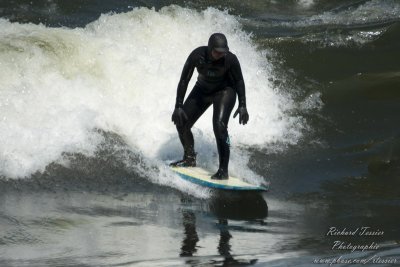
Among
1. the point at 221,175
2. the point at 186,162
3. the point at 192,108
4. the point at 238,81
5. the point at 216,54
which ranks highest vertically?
the point at 216,54

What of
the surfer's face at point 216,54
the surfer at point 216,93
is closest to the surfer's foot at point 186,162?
the surfer at point 216,93

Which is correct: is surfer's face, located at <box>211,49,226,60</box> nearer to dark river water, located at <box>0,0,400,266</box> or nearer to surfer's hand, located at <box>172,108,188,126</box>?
surfer's hand, located at <box>172,108,188,126</box>

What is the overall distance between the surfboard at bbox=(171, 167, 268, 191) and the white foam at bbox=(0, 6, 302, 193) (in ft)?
0.94

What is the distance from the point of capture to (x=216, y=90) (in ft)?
32.3

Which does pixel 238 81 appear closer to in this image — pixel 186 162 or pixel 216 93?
pixel 216 93

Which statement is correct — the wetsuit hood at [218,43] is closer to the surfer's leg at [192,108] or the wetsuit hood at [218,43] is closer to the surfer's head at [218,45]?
the surfer's head at [218,45]

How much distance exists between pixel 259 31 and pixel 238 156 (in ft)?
19.0

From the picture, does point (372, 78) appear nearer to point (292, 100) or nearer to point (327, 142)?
point (292, 100)

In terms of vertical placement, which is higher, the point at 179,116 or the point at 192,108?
the point at 192,108

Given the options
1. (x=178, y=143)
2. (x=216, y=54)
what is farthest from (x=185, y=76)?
(x=178, y=143)

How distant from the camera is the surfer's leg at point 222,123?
9516 mm

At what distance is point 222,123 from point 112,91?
3.37m

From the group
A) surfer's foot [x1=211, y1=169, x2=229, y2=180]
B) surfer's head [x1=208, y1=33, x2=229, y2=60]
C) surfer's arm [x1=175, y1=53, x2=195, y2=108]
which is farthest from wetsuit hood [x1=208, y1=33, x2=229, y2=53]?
surfer's foot [x1=211, y1=169, x2=229, y2=180]

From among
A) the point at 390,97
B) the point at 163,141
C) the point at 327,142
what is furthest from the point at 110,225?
the point at 390,97
